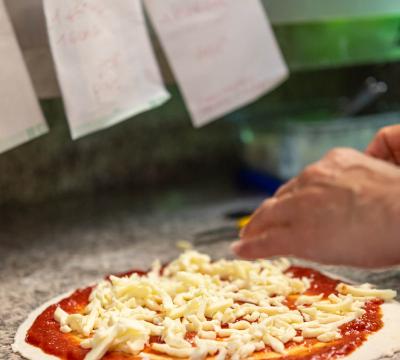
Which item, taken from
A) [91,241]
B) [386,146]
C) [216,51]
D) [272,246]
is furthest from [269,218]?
[91,241]

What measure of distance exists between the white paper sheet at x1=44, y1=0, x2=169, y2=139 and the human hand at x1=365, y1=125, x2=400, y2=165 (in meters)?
0.46

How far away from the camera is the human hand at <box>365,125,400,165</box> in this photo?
115 cm

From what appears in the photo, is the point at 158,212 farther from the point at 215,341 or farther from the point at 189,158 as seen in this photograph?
the point at 215,341

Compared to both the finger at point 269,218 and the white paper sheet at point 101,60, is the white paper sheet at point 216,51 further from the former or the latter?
the finger at point 269,218

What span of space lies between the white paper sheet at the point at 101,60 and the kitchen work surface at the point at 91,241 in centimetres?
31

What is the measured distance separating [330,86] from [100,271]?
1.40 m

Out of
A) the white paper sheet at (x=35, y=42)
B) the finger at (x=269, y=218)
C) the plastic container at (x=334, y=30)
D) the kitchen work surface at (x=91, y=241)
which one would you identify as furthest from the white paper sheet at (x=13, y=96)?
the plastic container at (x=334, y=30)

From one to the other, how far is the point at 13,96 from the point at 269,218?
1.86 feet

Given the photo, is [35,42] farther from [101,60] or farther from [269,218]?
[269,218]

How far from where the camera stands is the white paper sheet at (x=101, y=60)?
1.22m

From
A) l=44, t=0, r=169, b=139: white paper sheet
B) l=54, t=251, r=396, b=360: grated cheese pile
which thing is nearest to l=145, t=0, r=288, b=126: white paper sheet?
l=44, t=0, r=169, b=139: white paper sheet

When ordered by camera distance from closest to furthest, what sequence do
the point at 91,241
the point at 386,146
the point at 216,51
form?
the point at 386,146 < the point at 216,51 < the point at 91,241

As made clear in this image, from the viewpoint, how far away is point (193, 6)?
1.42 metres

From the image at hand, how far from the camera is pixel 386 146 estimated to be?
3.79 feet
